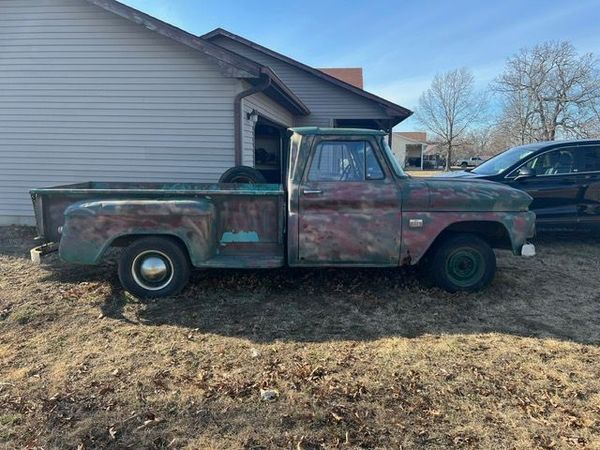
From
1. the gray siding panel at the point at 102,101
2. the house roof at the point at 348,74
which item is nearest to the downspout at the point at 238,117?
the gray siding panel at the point at 102,101

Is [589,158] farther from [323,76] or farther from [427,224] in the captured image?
[323,76]

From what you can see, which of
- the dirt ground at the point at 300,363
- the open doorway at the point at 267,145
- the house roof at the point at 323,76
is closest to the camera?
→ the dirt ground at the point at 300,363

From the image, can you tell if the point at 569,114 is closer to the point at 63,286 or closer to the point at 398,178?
the point at 398,178

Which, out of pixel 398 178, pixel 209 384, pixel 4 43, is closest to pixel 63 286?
pixel 209 384

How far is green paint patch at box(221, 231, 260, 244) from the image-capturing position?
499cm

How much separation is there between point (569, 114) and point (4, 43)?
38150 mm

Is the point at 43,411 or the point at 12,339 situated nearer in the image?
the point at 43,411

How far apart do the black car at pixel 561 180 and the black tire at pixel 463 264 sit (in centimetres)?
317

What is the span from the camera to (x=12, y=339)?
4035mm

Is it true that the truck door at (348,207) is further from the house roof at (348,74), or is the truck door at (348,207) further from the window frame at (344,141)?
the house roof at (348,74)

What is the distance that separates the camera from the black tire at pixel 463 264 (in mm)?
5141

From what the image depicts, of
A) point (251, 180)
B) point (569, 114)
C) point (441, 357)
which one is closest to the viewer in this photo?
point (441, 357)

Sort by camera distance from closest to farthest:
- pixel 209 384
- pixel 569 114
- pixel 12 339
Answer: pixel 209 384
pixel 12 339
pixel 569 114

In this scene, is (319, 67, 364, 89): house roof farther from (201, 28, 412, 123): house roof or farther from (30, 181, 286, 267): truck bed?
(30, 181, 286, 267): truck bed
